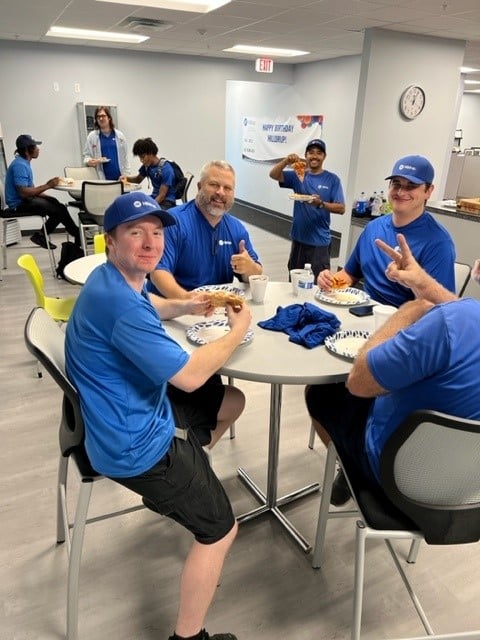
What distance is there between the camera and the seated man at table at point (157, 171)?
17.3 feet

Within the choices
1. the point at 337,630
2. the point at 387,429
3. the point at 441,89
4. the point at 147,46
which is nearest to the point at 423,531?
the point at 387,429

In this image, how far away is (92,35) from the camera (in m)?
5.91

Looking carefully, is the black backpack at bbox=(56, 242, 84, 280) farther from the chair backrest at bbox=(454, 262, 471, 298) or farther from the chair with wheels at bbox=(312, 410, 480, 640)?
the chair with wheels at bbox=(312, 410, 480, 640)

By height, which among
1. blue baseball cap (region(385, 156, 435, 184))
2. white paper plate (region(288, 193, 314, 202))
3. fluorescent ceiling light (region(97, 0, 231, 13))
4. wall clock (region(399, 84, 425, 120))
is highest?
fluorescent ceiling light (region(97, 0, 231, 13))

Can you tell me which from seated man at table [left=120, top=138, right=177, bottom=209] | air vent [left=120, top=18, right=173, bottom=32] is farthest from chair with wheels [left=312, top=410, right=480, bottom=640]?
air vent [left=120, top=18, right=173, bottom=32]

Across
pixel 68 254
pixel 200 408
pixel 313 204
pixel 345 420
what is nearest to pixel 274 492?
pixel 200 408

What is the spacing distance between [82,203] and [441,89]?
161 inches

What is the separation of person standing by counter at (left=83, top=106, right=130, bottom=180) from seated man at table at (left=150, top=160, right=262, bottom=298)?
4.46m

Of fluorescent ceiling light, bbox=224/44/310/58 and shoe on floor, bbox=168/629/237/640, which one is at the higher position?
fluorescent ceiling light, bbox=224/44/310/58

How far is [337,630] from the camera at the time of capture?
159cm

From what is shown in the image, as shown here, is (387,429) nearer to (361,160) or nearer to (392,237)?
(392,237)

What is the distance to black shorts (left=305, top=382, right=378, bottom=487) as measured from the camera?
1438 millimetres

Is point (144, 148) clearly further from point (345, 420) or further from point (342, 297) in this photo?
point (345, 420)

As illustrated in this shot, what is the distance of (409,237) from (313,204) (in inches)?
66.3
